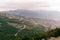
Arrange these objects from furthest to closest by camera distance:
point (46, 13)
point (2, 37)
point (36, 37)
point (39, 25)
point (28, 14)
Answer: point (28, 14)
point (46, 13)
point (39, 25)
point (2, 37)
point (36, 37)

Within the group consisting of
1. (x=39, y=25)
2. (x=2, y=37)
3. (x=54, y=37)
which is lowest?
(x=39, y=25)

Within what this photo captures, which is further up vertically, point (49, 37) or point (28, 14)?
point (49, 37)

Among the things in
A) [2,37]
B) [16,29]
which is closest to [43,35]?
[2,37]

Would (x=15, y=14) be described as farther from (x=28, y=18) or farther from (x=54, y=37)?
(x=54, y=37)

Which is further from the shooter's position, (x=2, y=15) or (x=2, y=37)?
(x=2, y=15)

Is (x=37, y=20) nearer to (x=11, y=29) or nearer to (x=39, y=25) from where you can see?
(x=39, y=25)

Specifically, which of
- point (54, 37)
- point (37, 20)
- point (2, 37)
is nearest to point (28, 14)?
point (37, 20)

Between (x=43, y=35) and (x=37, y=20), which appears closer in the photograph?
(x=43, y=35)

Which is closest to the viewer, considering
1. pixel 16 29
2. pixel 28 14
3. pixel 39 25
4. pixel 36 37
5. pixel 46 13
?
pixel 36 37

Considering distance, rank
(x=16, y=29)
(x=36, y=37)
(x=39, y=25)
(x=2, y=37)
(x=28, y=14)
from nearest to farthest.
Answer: (x=36, y=37), (x=2, y=37), (x=16, y=29), (x=39, y=25), (x=28, y=14)
